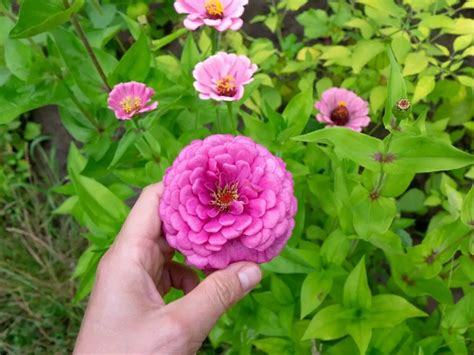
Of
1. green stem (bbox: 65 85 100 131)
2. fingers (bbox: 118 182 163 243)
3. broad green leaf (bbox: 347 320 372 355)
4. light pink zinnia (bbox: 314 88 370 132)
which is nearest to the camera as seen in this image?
fingers (bbox: 118 182 163 243)

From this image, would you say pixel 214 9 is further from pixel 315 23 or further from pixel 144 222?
pixel 315 23

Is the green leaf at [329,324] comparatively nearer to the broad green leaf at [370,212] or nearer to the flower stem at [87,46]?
the broad green leaf at [370,212]

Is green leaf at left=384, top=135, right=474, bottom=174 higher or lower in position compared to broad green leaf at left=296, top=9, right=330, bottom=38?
higher

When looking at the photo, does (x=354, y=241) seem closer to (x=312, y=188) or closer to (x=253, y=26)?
(x=312, y=188)

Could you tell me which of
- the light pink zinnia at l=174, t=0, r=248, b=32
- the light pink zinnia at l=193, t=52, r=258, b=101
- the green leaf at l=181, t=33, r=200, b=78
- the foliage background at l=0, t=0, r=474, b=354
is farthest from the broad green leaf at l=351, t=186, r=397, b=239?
the green leaf at l=181, t=33, r=200, b=78

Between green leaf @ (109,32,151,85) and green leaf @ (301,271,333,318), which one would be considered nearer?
green leaf @ (301,271,333,318)

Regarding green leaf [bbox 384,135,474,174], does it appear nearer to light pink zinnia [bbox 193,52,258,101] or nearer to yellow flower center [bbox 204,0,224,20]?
light pink zinnia [bbox 193,52,258,101]
